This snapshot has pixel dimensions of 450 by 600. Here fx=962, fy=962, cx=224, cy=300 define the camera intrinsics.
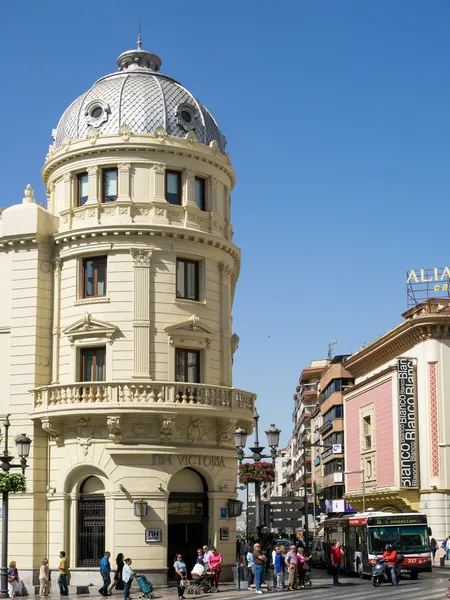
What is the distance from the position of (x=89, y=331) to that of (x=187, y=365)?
13.5ft

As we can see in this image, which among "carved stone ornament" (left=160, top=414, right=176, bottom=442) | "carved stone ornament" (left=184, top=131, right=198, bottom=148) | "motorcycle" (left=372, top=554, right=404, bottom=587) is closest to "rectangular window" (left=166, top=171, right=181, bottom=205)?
"carved stone ornament" (left=184, top=131, right=198, bottom=148)

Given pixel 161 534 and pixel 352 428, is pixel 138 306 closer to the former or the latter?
pixel 161 534

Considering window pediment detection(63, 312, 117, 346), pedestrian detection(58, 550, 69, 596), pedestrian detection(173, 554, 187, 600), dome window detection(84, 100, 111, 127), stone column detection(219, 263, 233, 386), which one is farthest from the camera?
stone column detection(219, 263, 233, 386)

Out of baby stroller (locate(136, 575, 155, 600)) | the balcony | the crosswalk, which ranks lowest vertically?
the crosswalk

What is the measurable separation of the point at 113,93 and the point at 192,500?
661 inches

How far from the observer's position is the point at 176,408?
116ft

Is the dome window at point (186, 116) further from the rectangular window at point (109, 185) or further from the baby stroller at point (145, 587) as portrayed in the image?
the baby stroller at point (145, 587)

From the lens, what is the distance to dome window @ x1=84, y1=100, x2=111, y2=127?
3912cm

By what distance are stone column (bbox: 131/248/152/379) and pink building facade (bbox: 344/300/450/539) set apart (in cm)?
2561

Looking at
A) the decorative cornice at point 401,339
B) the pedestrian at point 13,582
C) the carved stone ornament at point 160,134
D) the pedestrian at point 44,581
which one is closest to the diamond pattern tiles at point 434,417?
the decorative cornice at point 401,339

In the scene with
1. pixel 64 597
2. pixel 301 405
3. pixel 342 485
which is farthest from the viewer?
pixel 301 405

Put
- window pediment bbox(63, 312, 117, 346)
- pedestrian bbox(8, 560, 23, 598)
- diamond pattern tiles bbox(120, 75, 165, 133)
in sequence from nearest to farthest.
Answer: pedestrian bbox(8, 560, 23, 598), window pediment bbox(63, 312, 117, 346), diamond pattern tiles bbox(120, 75, 165, 133)

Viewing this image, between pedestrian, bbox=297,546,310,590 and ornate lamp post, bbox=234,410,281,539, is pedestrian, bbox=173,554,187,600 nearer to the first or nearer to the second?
ornate lamp post, bbox=234,410,281,539

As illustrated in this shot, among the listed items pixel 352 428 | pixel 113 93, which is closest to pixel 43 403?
pixel 113 93
